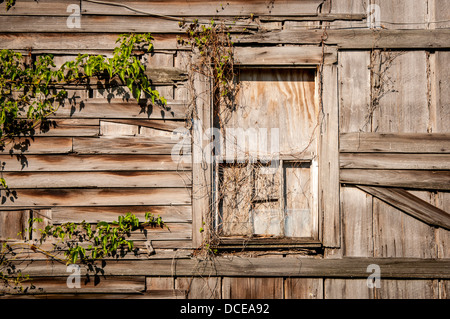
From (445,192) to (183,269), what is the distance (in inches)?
106

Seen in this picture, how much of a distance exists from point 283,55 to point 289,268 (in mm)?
2091

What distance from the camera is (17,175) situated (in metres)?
3.07

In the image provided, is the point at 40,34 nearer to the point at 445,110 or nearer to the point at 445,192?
the point at 445,110

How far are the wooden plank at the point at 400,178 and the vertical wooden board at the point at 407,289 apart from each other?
3.10 feet

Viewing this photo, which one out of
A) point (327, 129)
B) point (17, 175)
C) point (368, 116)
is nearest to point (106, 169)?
point (17, 175)

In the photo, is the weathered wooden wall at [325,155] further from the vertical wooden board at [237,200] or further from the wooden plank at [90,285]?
the vertical wooden board at [237,200]

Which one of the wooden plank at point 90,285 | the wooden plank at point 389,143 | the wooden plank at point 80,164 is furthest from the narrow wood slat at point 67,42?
the wooden plank at point 90,285

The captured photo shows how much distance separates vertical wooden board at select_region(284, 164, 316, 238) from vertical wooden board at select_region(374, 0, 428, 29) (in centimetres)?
179

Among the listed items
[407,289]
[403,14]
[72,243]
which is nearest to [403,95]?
[403,14]

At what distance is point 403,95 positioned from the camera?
3.11 metres

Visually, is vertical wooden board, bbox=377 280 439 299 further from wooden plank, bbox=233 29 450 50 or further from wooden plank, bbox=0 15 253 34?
wooden plank, bbox=0 15 253 34

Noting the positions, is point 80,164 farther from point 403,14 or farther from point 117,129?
point 403,14

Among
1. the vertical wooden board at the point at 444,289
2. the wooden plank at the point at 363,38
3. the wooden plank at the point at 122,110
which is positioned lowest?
the vertical wooden board at the point at 444,289

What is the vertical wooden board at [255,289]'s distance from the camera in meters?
3.10
